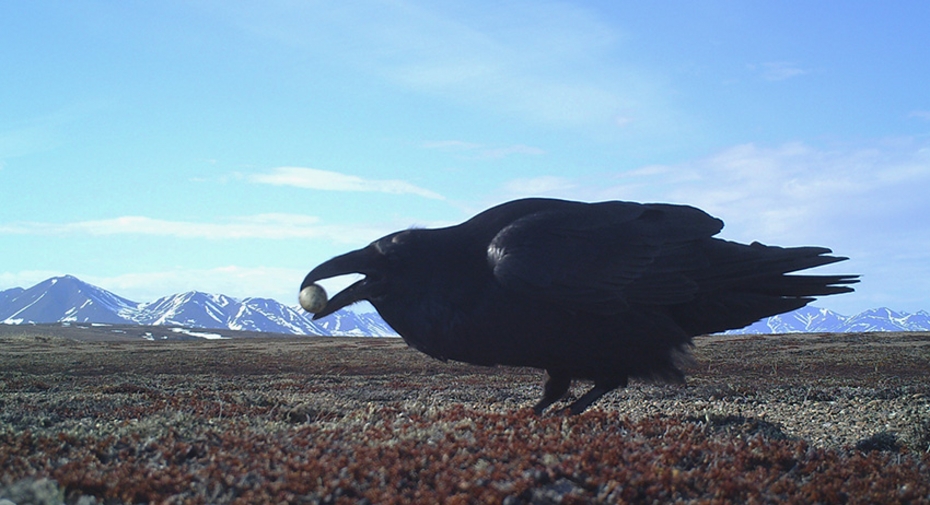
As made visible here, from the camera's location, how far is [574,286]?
6.12 meters

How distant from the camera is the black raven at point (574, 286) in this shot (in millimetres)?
6031

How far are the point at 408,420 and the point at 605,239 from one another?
7.75 feet

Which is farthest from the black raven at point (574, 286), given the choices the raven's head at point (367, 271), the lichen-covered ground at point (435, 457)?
the lichen-covered ground at point (435, 457)

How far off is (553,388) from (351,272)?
218 cm

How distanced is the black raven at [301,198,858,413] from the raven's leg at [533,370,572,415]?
1cm

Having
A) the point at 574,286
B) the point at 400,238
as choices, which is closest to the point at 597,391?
the point at 574,286

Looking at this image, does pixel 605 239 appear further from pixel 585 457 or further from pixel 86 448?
pixel 86 448

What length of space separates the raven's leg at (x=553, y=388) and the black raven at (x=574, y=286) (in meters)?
0.01

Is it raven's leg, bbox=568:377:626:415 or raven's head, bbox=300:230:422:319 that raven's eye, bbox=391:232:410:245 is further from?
raven's leg, bbox=568:377:626:415

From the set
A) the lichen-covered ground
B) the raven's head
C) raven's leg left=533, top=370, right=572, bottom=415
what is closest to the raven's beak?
the raven's head

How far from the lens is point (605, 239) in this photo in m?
6.54

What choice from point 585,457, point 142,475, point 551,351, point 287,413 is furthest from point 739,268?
point 142,475

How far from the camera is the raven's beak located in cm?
632

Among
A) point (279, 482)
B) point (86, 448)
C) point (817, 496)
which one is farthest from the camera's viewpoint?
point (86, 448)
